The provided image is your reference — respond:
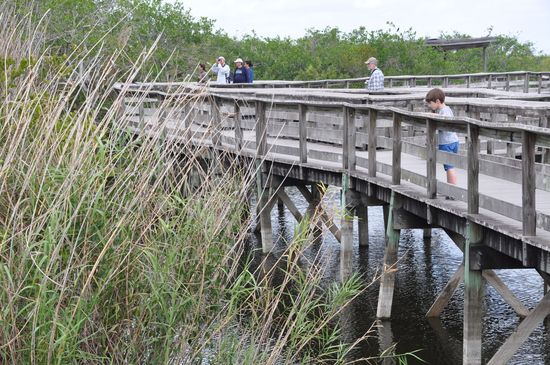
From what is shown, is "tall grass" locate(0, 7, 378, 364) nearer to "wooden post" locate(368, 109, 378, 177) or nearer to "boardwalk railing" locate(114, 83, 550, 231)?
"boardwalk railing" locate(114, 83, 550, 231)

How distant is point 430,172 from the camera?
383 inches

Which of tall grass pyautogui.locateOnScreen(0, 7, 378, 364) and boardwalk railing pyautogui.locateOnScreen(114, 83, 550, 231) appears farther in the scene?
boardwalk railing pyautogui.locateOnScreen(114, 83, 550, 231)

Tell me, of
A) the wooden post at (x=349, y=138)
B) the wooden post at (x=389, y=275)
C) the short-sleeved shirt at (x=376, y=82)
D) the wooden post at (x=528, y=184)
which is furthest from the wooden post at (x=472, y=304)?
the short-sleeved shirt at (x=376, y=82)

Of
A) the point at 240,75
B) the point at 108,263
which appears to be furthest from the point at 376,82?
the point at 108,263

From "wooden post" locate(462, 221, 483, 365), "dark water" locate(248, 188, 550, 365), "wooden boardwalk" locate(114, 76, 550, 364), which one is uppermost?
"wooden boardwalk" locate(114, 76, 550, 364)

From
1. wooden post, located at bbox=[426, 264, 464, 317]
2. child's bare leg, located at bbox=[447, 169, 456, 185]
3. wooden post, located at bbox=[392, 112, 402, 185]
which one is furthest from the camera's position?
wooden post, located at bbox=[426, 264, 464, 317]

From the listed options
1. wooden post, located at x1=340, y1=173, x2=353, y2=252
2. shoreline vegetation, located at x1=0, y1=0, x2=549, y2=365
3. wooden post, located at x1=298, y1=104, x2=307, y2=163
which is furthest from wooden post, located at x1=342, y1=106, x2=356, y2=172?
shoreline vegetation, located at x1=0, y1=0, x2=549, y2=365

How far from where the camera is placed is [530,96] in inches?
581

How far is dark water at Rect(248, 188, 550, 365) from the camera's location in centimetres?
1037

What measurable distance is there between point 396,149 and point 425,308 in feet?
7.35

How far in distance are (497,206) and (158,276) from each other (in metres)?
3.02

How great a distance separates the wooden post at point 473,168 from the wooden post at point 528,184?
93 cm

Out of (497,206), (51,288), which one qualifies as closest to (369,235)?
(497,206)

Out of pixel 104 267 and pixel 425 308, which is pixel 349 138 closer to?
pixel 425 308
